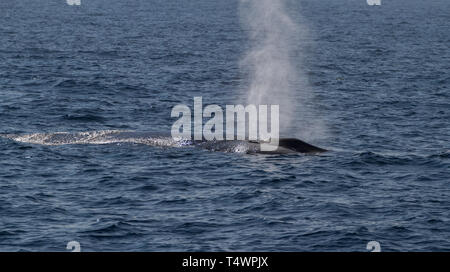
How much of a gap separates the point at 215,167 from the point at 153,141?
628 centimetres

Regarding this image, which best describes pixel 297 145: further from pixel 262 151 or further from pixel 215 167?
pixel 215 167

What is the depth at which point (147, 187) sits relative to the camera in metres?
41.0

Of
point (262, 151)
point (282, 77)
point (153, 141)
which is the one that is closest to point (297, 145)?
point (262, 151)

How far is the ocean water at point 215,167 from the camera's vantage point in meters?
34.2

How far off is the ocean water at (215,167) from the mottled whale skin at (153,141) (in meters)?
0.77

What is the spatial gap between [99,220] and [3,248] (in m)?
4.66

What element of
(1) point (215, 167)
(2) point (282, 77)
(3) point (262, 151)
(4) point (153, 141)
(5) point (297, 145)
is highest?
(2) point (282, 77)

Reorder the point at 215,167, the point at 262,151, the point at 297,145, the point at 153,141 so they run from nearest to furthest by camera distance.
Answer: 1. the point at 215,167
2. the point at 262,151
3. the point at 297,145
4. the point at 153,141

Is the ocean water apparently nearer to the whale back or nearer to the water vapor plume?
the water vapor plume

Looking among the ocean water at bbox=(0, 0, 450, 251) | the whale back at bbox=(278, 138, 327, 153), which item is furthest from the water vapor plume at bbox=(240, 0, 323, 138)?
the whale back at bbox=(278, 138, 327, 153)

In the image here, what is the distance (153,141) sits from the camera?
1973 inches

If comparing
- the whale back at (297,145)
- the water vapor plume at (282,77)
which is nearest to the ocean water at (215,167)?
the water vapor plume at (282,77)

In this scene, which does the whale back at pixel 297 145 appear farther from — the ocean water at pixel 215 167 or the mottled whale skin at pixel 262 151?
the ocean water at pixel 215 167

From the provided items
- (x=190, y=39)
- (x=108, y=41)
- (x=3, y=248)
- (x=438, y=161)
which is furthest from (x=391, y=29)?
(x=3, y=248)
